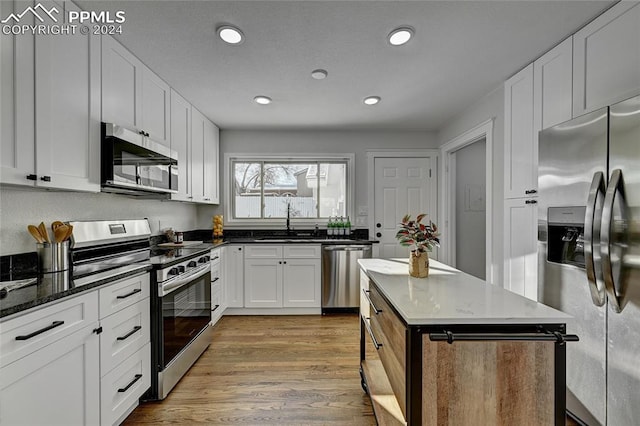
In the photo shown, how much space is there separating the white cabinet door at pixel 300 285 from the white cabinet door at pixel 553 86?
8.82 feet

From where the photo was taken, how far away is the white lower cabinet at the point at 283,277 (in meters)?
3.82

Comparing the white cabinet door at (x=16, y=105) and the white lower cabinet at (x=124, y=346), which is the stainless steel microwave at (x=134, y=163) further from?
the white lower cabinet at (x=124, y=346)

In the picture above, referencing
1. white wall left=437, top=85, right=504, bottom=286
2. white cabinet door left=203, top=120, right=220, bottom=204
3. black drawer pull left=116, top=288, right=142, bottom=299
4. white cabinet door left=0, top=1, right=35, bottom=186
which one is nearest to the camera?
white cabinet door left=0, top=1, right=35, bottom=186

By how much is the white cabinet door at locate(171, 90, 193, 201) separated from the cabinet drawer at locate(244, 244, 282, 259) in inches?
38.6

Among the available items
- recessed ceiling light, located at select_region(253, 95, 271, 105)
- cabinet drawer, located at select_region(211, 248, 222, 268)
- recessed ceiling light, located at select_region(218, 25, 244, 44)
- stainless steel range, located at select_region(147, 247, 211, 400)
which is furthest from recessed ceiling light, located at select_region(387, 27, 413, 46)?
cabinet drawer, located at select_region(211, 248, 222, 268)

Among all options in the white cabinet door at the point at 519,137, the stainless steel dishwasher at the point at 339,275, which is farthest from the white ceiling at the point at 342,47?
the stainless steel dishwasher at the point at 339,275

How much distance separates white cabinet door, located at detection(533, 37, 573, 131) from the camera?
201cm

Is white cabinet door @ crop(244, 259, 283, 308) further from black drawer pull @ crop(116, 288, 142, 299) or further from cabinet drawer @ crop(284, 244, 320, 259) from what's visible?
black drawer pull @ crop(116, 288, 142, 299)

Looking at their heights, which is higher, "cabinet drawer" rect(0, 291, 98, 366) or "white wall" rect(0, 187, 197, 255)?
"white wall" rect(0, 187, 197, 255)

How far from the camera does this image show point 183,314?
2352 millimetres

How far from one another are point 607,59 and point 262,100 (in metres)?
2.66

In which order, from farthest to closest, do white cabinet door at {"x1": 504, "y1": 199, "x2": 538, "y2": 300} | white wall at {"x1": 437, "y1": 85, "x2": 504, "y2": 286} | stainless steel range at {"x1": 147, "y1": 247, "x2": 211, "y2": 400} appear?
white wall at {"x1": 437, "y1": 85, "x2": 504, "y2": 286} < white cabinet door at {"x1": 504, "y1": 199, "x2": 538, "y2": 300} < stainless steel range at {"x1": 147, "y1": 247, "x2": 211, "y2": 400}

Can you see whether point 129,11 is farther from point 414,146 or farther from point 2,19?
point 414,146

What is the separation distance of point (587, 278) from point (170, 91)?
3.38 metres
